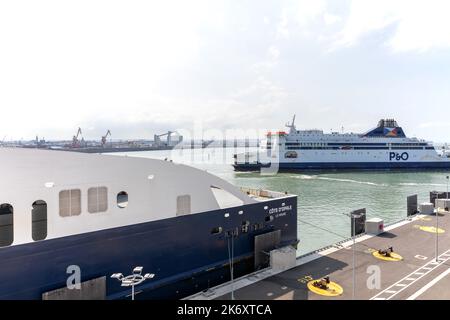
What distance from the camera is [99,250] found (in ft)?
41.6

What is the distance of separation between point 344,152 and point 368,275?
82805mm

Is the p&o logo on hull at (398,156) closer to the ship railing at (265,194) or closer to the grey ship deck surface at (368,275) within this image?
the grey ship deck surface at (368,275)

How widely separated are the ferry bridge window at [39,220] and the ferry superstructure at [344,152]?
78360mm

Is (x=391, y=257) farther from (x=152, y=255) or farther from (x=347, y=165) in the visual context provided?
(x=347, y=165)

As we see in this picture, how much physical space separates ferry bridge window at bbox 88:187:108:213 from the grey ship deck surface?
7.17 metres

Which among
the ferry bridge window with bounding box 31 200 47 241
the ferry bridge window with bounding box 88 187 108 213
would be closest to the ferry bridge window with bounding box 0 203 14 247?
the ferry bridge window with bounding box 31 200 47 241

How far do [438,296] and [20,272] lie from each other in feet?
61.8

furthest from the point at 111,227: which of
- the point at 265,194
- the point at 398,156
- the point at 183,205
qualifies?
the point at 398,156

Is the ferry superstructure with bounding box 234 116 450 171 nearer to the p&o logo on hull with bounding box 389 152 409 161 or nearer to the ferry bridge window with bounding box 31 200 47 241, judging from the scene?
the p&o logo on hull with bounding box 389 152 409 161

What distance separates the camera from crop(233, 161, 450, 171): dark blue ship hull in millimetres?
91000

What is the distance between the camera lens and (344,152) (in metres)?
94.2
